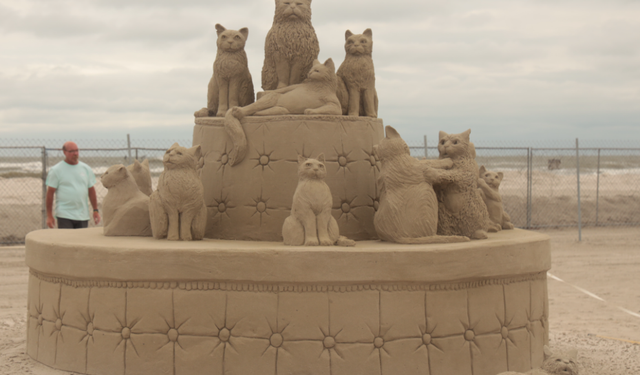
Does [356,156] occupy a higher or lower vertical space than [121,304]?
higher

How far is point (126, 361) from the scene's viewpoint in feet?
12.0

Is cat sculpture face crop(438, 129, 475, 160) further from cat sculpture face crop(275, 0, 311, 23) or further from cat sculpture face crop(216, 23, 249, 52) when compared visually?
cat sculpture face crop(216, 23, 249, 52)

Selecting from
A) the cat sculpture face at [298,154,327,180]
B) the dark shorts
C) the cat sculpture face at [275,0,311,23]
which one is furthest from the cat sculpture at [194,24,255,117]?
the dark shorts

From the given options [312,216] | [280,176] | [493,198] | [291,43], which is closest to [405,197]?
[312,216]

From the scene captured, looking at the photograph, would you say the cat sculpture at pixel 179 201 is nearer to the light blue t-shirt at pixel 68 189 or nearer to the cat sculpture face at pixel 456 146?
the cat sculpture face at pixel 456 146

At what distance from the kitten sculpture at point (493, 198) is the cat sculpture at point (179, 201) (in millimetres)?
2261

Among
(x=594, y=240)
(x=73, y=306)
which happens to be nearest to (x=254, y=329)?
(x=73, y=306)

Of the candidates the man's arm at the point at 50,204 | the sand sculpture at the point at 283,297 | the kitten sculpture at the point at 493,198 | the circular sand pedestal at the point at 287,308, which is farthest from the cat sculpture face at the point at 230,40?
the man's arm at the point at 50,204

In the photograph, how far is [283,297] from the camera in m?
3.52

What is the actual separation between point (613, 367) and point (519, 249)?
1414 millimetres

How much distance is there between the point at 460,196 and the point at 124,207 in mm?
2522

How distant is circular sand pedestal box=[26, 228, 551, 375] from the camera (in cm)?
352

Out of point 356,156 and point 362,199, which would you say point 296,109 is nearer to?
point 356,156

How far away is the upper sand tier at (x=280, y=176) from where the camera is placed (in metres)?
4.27
